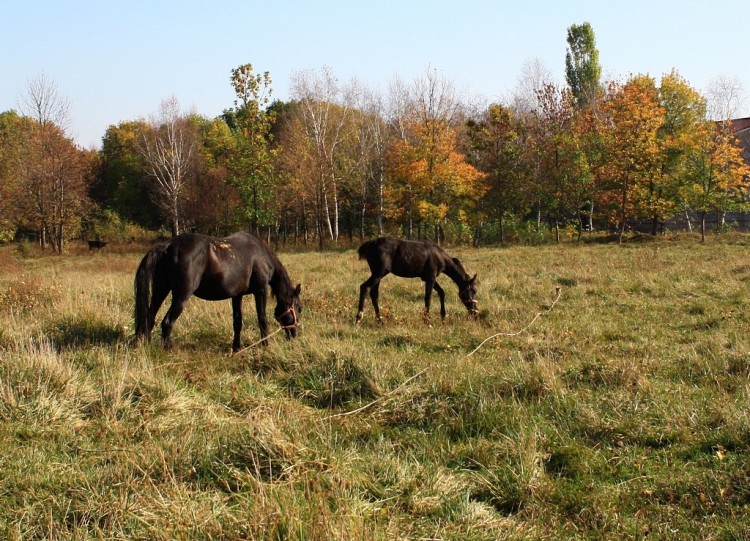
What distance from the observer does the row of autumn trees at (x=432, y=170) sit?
35.1m

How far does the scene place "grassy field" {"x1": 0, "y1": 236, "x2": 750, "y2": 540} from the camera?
370 cm

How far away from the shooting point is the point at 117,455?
4.53 metres

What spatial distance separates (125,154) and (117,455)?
6244 cm

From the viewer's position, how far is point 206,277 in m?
8.60

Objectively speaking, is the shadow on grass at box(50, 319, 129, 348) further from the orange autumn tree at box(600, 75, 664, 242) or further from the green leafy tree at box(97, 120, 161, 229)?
the green leafy tree at box(97, 120, 161, 229)

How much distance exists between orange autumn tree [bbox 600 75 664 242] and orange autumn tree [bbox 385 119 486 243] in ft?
26.0

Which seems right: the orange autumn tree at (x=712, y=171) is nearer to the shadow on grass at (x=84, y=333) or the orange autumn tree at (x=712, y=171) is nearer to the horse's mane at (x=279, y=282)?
the horse's mane at (x=279, y=282)

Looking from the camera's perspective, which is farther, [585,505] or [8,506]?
[585,505]

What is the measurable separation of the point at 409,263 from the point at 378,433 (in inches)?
293

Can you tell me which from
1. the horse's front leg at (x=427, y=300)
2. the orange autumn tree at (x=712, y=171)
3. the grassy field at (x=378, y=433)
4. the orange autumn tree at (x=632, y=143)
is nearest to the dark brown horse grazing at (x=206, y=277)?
the grassy field at (x=378, y=433)

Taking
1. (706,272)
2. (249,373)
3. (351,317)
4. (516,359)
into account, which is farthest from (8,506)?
(706,272)

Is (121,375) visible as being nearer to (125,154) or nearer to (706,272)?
(706,272)

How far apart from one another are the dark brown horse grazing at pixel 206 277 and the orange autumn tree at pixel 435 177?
27.1m

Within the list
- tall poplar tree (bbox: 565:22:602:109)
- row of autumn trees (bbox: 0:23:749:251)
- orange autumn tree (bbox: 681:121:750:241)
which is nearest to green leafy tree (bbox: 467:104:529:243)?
row of autumn trees (bbox: 0:23:749:251)
